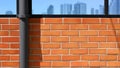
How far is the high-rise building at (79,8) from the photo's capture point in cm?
395

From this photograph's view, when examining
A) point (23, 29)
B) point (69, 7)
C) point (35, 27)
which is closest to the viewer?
point (23, 29)

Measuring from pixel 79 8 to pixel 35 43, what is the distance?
0.90 metres

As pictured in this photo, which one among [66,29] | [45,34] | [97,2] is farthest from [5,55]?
[97,2]

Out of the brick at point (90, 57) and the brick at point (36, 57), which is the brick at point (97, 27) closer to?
the brick at point (90, 57)

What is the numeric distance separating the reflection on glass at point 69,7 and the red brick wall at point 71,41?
5.5 inches

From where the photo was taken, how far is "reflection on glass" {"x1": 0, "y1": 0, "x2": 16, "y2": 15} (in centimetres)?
392

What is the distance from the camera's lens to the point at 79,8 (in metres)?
3.96

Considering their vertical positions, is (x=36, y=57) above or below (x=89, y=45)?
below

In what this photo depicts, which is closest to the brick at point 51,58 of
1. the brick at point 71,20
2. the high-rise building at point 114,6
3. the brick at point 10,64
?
the brick at point 10,64

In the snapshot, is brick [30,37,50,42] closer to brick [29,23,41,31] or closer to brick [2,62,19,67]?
brick [29,23,41,31]

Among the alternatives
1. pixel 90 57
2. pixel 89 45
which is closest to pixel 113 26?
pixel 89 45

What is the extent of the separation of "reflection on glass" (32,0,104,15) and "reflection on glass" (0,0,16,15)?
1.04 feet

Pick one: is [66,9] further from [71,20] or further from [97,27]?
[97,27]

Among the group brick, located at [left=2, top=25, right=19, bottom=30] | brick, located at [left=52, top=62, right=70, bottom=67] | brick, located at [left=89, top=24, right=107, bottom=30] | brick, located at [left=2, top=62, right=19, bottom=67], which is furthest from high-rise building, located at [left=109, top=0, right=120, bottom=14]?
brick, located at [left=2, top=62, right=19, bottom=67]
